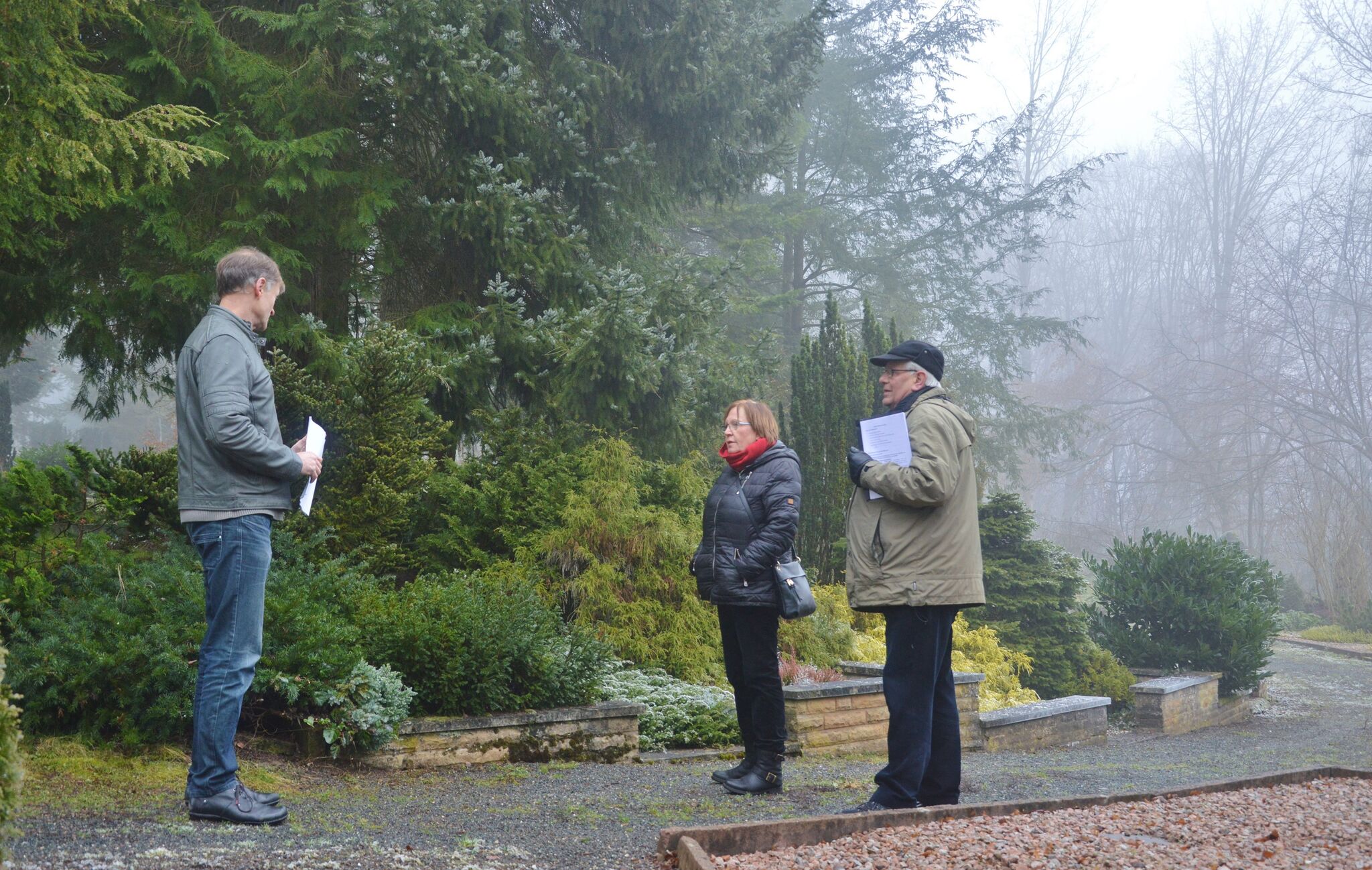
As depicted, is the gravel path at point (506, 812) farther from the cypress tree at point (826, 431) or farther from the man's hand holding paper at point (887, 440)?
the cypress tree at point (826, 431)

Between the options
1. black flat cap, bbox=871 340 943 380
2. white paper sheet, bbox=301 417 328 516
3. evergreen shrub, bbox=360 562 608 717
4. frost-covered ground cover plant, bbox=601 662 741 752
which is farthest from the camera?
frost-covered ground cover plant, bbox=601 662 741 752

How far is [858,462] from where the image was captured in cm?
423

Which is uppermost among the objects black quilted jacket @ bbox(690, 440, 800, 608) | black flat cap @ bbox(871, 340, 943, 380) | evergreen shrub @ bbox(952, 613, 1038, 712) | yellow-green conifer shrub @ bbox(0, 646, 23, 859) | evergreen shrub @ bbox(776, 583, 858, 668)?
black flat cap @ bbox(871, 340, 943, 380)

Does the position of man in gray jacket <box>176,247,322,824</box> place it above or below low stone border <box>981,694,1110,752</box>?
above

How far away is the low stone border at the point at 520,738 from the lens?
205 inches

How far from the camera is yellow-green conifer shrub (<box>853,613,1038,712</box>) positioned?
9531mm

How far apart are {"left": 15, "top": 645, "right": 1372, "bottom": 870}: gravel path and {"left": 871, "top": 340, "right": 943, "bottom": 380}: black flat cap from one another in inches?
77.4

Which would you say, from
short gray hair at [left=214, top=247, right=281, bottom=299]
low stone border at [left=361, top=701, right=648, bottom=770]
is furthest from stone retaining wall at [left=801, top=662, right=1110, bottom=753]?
short gray hair at [left=214, top=247, right=281, bottom=299]

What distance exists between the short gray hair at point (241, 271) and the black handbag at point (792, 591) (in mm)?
2448

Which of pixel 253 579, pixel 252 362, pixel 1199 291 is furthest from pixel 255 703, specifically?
pixel 1199 291

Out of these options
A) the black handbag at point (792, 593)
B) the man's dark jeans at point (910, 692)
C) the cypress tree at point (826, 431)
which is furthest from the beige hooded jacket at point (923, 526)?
the cypress tree at point (826, 431)

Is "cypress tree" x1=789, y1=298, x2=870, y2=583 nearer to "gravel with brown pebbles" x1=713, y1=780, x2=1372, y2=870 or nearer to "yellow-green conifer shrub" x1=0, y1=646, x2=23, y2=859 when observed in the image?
"gravel with brown pebbles" x1=713, y1=780, x2=1372, y2=870

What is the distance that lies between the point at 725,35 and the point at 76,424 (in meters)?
56.9

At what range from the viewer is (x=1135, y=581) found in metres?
11.9
